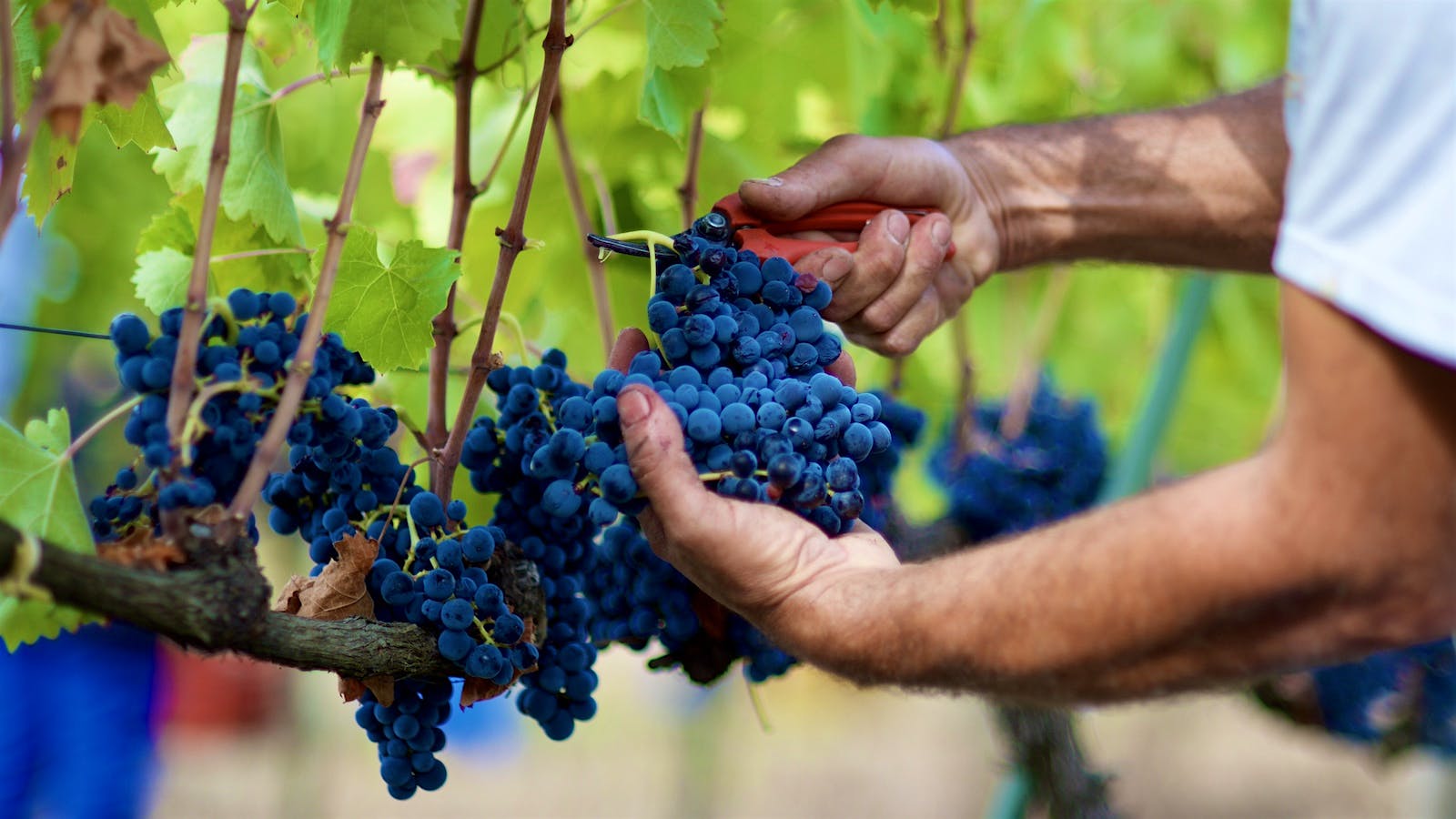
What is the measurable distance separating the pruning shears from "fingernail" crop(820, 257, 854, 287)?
19 millimetres

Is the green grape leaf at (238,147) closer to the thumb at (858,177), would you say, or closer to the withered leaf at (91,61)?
the withered leaf at (91,61)

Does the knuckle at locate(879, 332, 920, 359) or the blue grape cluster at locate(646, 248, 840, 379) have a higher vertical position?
the blue grape cluster at locate(646, 248, 840, 379)

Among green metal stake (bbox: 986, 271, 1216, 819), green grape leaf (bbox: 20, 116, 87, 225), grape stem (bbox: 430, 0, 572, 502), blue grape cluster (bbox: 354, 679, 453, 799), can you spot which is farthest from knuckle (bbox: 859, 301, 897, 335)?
green metal stake (bbox: 986, 271, 1216, 819)

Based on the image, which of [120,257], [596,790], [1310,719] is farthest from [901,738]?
[120,257]

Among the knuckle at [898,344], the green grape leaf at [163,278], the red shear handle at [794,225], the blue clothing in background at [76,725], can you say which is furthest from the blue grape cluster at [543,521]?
the blue clothing in background at [76,725]

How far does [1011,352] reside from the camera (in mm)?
3402

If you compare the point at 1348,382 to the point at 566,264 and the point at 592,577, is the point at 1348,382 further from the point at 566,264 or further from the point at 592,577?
the point at 566,264

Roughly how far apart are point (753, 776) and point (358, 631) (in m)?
7.42

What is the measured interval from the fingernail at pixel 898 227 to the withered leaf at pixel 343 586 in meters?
0.68

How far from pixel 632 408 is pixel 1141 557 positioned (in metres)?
0.42

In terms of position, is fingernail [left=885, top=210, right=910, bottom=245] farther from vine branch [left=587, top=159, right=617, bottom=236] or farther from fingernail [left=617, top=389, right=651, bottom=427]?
fingernail [left=617, top=389, right=651, bottom=427]

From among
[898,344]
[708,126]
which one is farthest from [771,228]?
[708,126]

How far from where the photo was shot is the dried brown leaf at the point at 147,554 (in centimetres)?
89

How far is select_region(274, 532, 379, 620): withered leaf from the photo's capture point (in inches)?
43.1
